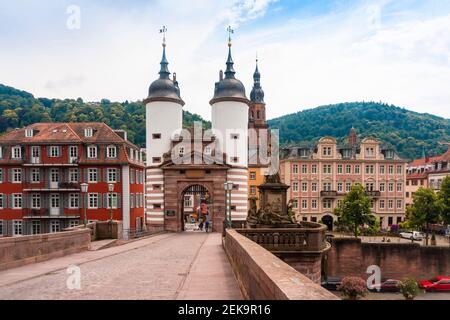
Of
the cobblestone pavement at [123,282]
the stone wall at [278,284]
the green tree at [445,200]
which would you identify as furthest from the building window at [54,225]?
the green tree at [445,200]

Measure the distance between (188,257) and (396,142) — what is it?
409ft

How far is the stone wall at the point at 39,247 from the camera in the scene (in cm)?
1255

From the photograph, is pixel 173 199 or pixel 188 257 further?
pixel 173 199

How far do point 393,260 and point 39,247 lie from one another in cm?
3230

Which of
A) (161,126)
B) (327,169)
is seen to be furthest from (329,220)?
(161,126)

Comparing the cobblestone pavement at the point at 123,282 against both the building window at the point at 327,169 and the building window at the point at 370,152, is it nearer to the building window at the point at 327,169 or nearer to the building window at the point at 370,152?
the building window at the point at 327,169

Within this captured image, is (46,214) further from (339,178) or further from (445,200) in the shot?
(445,200)

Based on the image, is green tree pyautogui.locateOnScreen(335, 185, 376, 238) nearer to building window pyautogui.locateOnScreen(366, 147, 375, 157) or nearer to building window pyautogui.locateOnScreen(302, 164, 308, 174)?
building window pyautogui.locateOnScreen(302, 164, 308, 174)

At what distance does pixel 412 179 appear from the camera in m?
72.9

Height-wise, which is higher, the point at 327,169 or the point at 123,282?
the point at 327,169

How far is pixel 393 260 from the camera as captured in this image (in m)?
36.2
